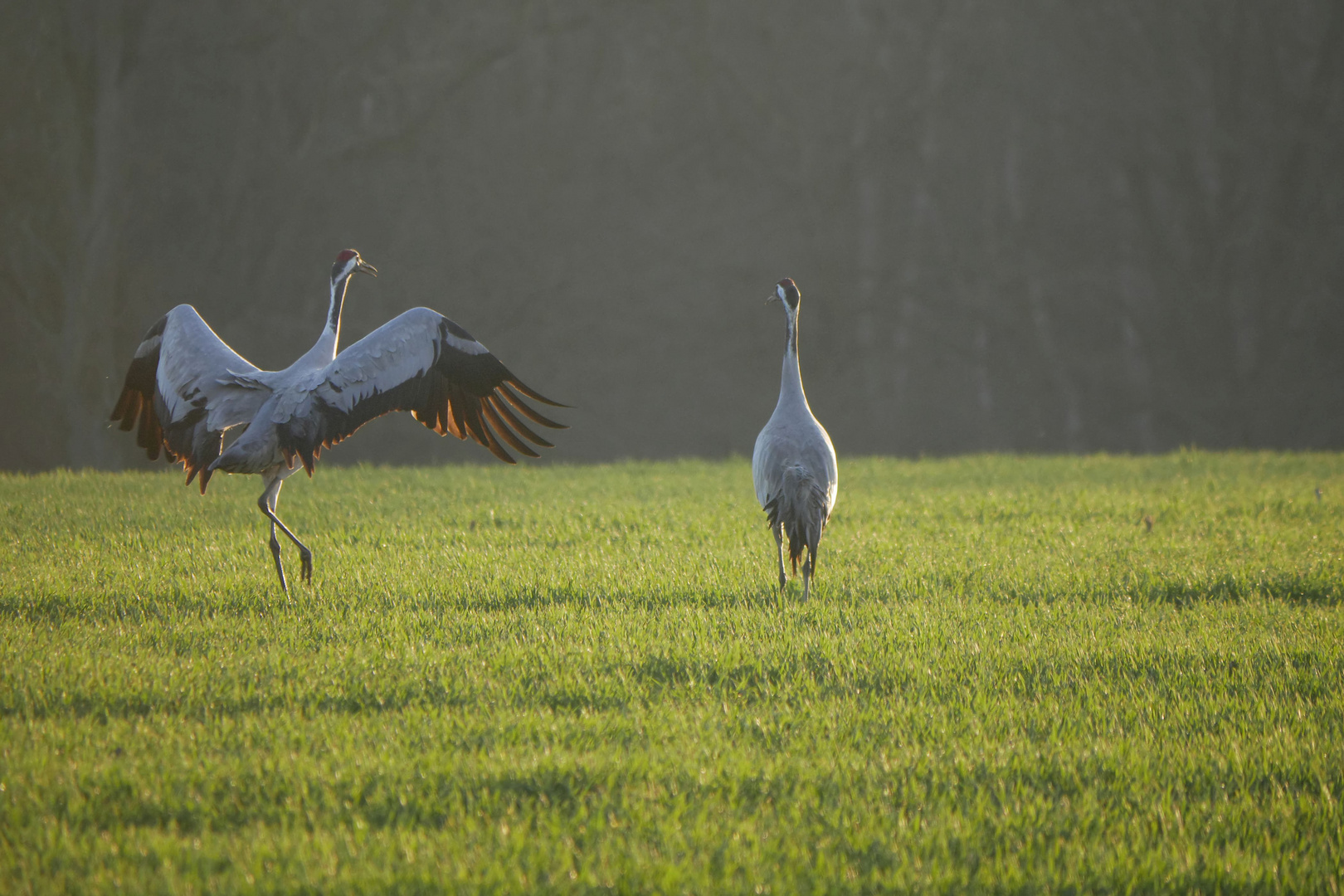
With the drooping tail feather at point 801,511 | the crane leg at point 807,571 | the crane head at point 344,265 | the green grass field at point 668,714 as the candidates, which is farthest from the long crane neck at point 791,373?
the crane head at point 344,265

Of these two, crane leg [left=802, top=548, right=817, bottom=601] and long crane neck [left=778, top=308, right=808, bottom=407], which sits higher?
long crane neck [left=778, top=308, right=808, bottom=407]

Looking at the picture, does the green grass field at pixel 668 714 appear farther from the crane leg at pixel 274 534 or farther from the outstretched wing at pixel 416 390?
the outstretched wing at pixel 416 390

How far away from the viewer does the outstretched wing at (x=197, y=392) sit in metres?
5.89

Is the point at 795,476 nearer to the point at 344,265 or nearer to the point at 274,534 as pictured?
the point at 274,534

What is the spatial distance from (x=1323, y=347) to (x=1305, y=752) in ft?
52.2

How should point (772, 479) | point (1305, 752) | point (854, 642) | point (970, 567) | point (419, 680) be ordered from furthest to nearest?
point (970, 567)
point (772, 479)
point (854, 642)
point (419, 680)
point (1305, 752)

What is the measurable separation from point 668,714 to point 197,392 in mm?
3567

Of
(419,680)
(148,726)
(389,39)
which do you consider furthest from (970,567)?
(389,39)

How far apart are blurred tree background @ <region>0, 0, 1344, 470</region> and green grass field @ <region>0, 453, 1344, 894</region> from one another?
29.9 ft

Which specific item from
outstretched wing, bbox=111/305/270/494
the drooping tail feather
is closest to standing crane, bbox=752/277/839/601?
the drooping tail feather

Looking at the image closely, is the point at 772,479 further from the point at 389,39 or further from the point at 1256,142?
the point at 1256,142

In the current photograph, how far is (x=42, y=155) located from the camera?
15.4 meters

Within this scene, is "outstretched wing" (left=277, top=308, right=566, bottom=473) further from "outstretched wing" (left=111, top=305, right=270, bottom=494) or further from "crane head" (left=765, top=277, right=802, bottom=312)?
"crane head" (left=765, top=277, right=802, bottom=312)

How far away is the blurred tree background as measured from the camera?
1548cm
